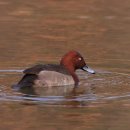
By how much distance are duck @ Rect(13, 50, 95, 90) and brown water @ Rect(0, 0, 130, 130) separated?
0.69ft

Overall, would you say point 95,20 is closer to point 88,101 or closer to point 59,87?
point 59,87

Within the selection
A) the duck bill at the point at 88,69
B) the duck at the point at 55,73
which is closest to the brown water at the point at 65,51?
the duck bill at the point at 88,69

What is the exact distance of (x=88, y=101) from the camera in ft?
39.2

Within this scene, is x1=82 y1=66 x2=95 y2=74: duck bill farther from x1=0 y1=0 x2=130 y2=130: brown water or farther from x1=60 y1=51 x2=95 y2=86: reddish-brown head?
x1=0 y1=0 x2=130 y2=130: brown water

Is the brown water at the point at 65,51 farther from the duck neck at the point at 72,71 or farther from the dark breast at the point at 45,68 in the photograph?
the dark breast at the point at 45,68

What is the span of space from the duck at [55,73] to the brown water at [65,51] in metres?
0.21

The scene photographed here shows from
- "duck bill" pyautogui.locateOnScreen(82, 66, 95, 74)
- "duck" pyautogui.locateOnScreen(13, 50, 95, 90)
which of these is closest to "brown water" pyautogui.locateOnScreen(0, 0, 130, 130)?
"duck bill" pyautogui.locateOnScreen(82, 66, 95, 74)

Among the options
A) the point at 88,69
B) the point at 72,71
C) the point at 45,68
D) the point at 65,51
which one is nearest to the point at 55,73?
the point at 45,68

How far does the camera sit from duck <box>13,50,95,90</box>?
42.6 feet

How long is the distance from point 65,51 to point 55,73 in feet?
9.18

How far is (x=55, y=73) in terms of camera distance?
523 inches

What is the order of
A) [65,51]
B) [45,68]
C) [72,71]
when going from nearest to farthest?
[45,68] → [72,71] → [65,51]

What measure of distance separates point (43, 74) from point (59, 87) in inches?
14.6

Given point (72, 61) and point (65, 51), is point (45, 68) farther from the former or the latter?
point (65, 51)
